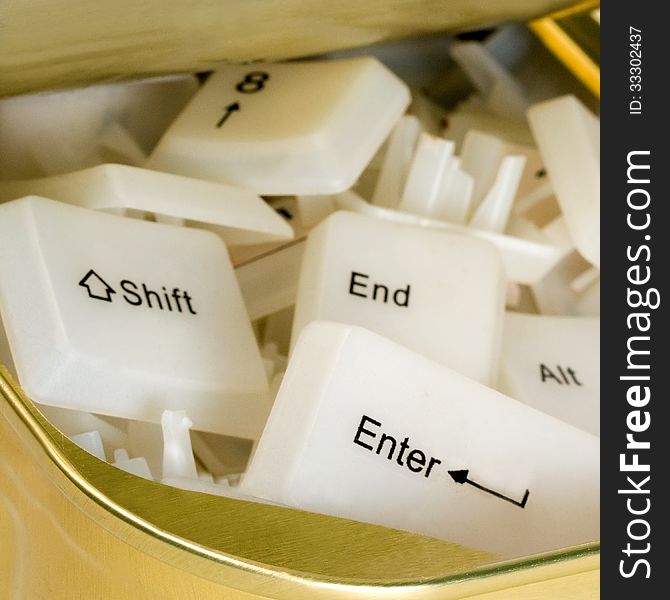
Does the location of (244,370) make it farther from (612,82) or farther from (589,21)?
(589,21)

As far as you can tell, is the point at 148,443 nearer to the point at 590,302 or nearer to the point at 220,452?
the point at 220,452

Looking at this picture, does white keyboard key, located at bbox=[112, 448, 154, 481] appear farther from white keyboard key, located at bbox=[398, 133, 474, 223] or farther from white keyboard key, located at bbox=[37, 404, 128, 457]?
white keyboard key, located at bbox=[398, 133, 474, 223]

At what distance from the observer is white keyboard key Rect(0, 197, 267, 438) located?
0.35m

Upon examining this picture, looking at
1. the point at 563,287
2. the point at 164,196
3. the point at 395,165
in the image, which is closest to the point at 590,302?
the point at 563,287

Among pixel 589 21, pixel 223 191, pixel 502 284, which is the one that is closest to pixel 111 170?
pixel 223 191

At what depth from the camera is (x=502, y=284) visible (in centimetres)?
45

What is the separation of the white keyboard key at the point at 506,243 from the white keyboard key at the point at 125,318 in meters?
0.09

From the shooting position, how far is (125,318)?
0.38 m

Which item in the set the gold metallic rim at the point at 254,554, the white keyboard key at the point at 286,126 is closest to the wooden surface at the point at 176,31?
the white keyboard key at the point at 286,126

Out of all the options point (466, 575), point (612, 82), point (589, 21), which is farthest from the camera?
point (589, 21)

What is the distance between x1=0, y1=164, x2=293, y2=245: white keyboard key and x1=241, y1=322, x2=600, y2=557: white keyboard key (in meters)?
0.10

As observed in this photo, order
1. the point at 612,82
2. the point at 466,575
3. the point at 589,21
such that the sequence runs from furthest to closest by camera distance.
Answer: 1. the point at 589,21
2. the point at 612,82
3. the point at 466,575

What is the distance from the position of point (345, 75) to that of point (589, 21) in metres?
0.17

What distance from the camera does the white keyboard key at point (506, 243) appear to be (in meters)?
0.49
